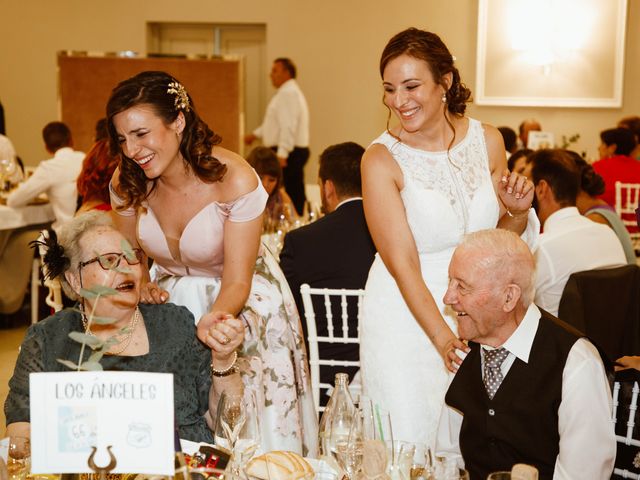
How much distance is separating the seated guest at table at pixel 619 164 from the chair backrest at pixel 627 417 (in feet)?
16.3

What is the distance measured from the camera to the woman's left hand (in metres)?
2.50

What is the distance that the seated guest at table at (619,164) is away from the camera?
6.83 metres

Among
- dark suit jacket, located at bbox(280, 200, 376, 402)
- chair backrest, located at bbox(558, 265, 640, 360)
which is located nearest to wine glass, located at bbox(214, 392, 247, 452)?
chair backrest, located at bbox(558, 265, 640, 360)

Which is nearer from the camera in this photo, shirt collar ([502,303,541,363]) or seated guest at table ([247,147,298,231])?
shirt collar ([502,303,541,363])

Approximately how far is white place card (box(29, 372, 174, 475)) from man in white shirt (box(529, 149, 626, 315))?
242 centimetres

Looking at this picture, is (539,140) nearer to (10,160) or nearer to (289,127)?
(289,127)

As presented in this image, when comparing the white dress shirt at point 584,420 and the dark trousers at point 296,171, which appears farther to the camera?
the dark trousers at point 296,171

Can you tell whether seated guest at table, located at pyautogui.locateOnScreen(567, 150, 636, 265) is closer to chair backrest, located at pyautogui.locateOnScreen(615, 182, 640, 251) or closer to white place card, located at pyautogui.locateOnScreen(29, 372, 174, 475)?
chair backrest, located at pyautogui.locateOnScreen(615, 182, 640, 251)

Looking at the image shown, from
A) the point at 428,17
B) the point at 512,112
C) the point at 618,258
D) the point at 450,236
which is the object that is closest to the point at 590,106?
the point at 512,112

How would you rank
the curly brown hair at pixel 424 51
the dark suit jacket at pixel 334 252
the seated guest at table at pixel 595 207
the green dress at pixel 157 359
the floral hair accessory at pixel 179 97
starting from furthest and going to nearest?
the seated guest at table at pixel 595 207 → the dark suit jacket at pixel 334 252 → the curly brown hair at pixel 424 51 → the floral hair accessory at pixel 179 97 → the green dress at pixel 157 359

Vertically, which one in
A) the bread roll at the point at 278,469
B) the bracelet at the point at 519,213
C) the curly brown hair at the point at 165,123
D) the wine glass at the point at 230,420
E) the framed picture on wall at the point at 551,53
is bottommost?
the bread roll at the point at 278,469

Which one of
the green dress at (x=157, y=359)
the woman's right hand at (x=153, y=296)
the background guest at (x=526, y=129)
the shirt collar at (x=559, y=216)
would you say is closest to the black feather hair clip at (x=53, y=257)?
the green dress at (x=157, y=359)

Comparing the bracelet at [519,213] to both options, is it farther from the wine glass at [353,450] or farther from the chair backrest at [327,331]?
the wine glass at [353,450]

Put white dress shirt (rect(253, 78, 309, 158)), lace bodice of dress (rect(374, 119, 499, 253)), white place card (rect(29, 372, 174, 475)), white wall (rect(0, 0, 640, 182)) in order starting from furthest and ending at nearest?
1. white wall (rect(0, 0, 640, 182))
2. white dress shirt (rect(253, 78, 309, 158))
3. lace bodice of dress (rect(374, 119, 499, 253))
4. white place card (rect(29, 372, 174, 475))
